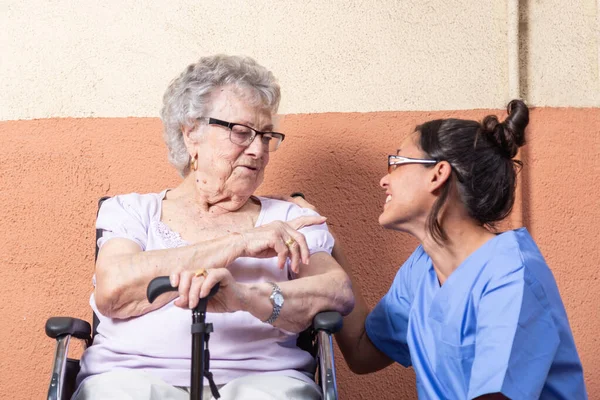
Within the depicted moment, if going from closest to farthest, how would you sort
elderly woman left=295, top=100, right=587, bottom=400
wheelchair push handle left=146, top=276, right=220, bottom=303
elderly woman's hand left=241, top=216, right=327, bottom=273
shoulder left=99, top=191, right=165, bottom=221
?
wheelchair push handle left=146, top=276, right=220, bottom=303, elderly woman left=295, top=100, right=587, bottom=400, elderly woman's hand left=241, top=216, right=327, bottom=273, shoulder left=99, top=191, right=165, bottom=221

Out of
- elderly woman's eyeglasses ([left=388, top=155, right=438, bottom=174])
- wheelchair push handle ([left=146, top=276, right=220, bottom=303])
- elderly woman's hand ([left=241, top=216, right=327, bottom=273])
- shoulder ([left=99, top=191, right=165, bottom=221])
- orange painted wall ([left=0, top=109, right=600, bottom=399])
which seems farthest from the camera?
orange painted wall ([left=0, top=109, right=600, bottom=399])

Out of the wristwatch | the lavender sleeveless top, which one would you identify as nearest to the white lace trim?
the lavender sleeveless top

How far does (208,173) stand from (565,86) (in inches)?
52.7

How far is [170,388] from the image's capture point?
168 centimetres

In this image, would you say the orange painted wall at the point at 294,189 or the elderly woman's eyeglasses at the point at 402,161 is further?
the orange painted wall at the point at 294,189

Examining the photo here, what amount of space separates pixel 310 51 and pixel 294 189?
496mm

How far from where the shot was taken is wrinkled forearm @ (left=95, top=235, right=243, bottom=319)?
66.6 inches

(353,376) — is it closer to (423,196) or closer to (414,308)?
(414,308)

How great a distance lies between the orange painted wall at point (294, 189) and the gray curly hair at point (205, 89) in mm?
401

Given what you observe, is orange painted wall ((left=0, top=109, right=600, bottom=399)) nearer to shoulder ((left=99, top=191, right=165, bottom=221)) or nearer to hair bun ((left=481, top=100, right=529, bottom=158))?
shoulder ((left=99, top=191, right=165, bottom=221))

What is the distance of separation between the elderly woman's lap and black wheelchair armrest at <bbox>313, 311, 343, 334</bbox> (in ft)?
0.54

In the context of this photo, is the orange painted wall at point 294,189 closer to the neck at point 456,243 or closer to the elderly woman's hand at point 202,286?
the neck at point 456,243

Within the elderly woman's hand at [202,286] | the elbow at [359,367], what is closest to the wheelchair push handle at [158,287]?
the elderly woman's hand at [202,286]

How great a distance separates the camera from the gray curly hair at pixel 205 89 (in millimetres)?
2008
